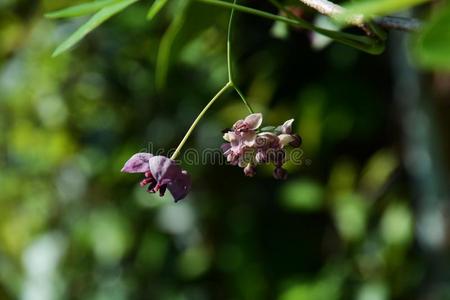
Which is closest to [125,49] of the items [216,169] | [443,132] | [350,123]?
[216,169]

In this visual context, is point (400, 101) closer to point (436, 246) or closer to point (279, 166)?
point (436, 246)

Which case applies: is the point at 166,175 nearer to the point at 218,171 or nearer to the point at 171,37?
the point at 171,37

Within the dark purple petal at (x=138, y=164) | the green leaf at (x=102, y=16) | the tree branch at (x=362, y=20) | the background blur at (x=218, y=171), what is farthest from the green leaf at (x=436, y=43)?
the background blur at (x=218, y=171)

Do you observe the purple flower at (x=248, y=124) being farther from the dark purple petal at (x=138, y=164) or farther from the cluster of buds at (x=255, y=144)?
the dark purple petal at (x=138, y=164)

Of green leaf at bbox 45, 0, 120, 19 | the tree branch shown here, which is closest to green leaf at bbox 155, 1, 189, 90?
green leaf at bbox 45, 0, 120, 19

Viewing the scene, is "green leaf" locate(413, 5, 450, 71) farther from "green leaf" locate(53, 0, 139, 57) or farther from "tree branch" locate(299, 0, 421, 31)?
"green leaf" locate(53, 0, 139, 57)

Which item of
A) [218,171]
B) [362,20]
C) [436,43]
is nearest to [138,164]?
[362,20]
